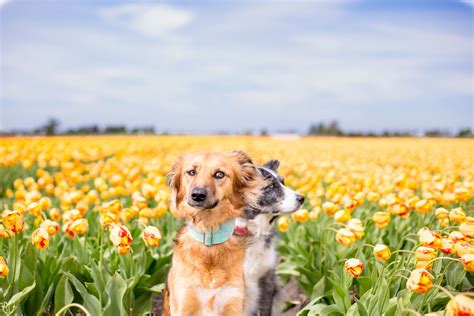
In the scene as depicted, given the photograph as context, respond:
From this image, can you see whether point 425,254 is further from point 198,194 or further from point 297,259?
point 297,259

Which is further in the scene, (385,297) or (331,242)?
(331,242)

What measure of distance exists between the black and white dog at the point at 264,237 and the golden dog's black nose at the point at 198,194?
3.17ft

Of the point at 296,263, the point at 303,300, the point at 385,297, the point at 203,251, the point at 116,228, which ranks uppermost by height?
the point at 116,228

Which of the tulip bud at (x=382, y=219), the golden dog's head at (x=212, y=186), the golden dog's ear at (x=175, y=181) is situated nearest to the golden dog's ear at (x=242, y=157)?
the golden dog's head at (x=212, y=186)

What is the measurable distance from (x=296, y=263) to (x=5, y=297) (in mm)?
3022

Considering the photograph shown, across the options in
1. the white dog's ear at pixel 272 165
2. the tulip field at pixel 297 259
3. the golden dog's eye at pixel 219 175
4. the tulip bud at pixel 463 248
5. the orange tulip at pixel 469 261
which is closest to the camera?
the orange tulip at pixel 469 261

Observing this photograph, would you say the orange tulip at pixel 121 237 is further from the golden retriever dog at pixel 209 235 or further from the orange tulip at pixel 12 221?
the orange tulip at pixel 12 221

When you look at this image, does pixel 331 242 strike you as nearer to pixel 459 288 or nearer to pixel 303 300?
pixel 303 300

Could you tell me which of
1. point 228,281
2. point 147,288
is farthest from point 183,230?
point 147,288

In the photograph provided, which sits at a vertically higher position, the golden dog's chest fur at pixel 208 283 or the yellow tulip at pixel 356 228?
the yellow tulip at pixel 356 228

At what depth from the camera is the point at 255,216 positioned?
4.83 m

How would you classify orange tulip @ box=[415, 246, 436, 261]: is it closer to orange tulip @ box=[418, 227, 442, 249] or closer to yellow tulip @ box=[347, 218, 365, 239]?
orange tulip @ box=[418, 227, 442, 249]

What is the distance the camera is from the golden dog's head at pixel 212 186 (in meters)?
3.40

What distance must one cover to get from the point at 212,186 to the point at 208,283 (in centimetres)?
69
